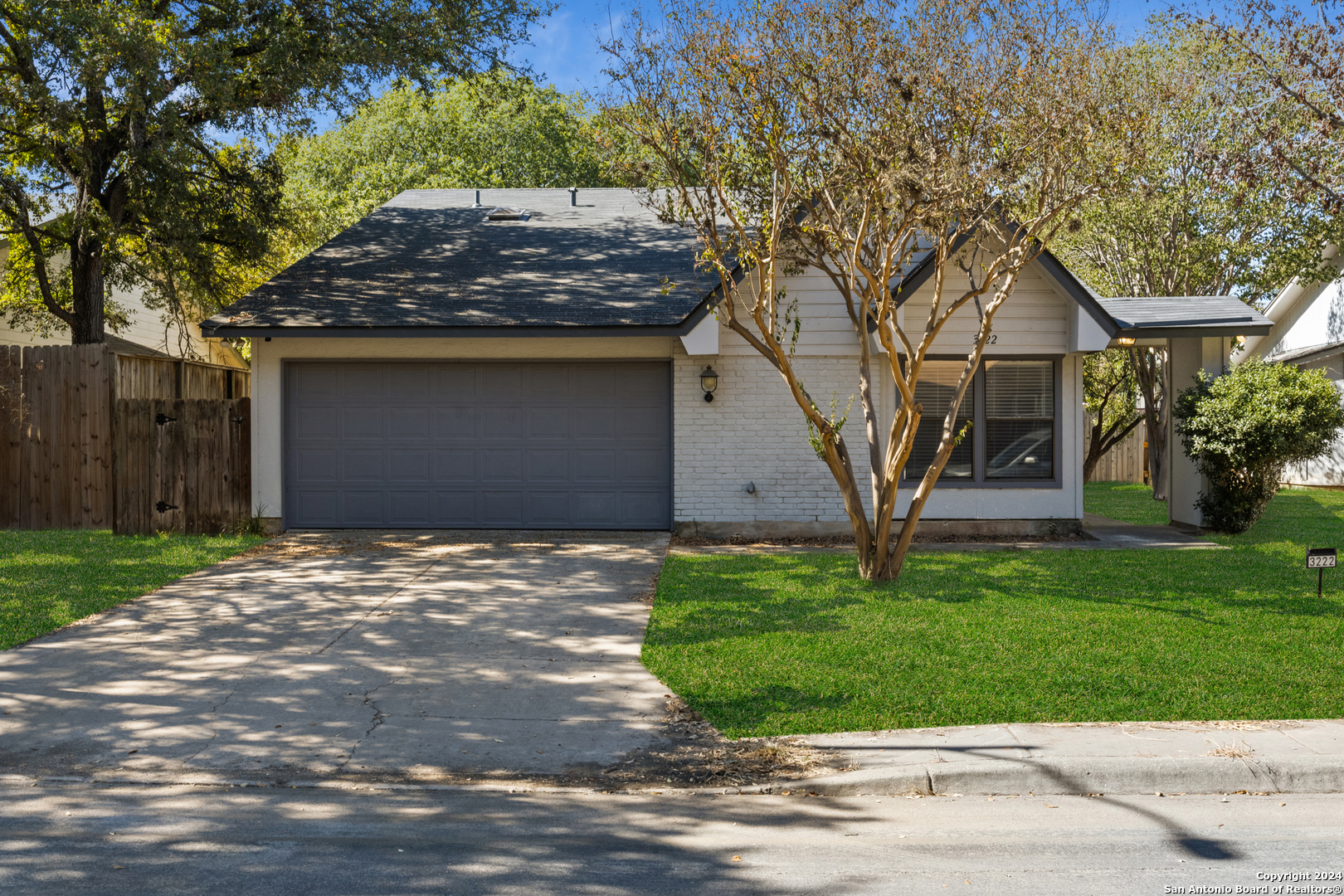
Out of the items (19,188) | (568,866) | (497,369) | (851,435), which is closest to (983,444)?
(851,435)

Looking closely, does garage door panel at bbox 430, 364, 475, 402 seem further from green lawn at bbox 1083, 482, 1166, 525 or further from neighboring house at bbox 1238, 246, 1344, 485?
neighboring house at bbox 1238, 246, 1344, 485

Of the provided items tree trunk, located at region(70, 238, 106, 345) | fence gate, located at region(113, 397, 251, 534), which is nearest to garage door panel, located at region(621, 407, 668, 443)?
fence gate, located at region(113, 397, 251, 534)

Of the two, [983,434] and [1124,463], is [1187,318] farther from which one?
[1124,463]

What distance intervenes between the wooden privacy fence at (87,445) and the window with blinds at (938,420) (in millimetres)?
8755

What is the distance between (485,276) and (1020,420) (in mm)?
7446

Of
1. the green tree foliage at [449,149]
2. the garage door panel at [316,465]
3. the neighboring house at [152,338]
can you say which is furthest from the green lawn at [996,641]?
the green tree foliage at [449,149]

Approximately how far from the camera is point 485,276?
46.7 ft

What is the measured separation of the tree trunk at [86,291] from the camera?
15.0m

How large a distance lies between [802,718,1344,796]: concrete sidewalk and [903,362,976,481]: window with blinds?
7.87 meters

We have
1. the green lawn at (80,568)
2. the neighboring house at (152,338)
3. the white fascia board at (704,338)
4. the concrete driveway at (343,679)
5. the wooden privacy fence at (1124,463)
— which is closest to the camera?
the concrete driveway at (343,679)

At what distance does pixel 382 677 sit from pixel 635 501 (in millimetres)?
6915

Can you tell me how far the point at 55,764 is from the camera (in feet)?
17.4

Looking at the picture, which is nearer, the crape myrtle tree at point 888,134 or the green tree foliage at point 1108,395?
the crape myrtle tree at point 888,134

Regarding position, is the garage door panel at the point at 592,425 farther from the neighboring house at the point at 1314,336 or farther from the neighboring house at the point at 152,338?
the neighboring house at the point at 1314,336
